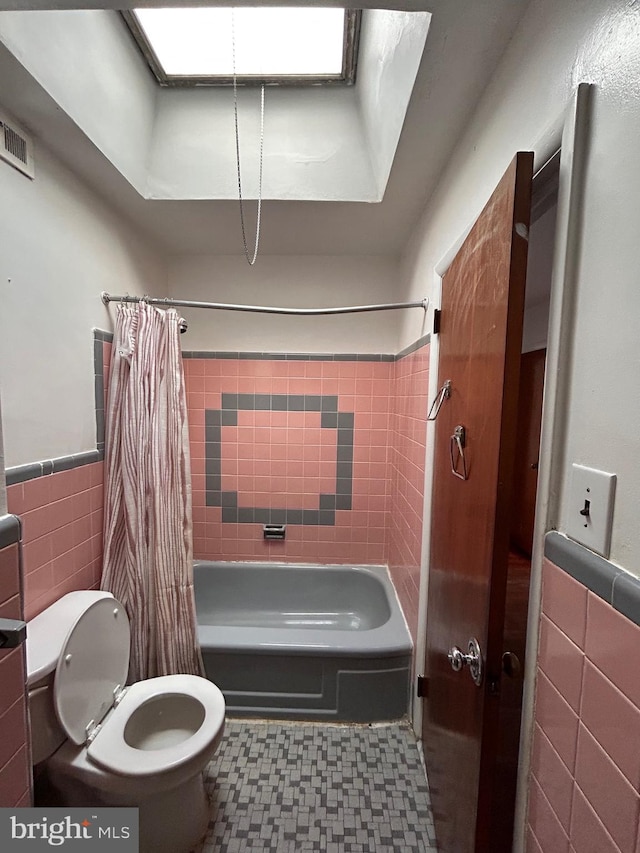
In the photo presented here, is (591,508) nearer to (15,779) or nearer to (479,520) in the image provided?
(479,520)

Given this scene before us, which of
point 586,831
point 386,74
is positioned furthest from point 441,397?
point 386,74

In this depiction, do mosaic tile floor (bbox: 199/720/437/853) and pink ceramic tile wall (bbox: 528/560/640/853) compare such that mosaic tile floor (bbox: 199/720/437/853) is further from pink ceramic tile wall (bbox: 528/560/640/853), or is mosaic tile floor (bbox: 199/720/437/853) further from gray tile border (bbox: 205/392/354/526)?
gray tile border (bbox: 205/392/354/526)

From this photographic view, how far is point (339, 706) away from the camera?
1557 mm

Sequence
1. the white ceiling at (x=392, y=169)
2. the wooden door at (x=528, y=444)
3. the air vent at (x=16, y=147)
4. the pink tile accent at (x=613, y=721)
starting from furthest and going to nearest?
the wooden door at (x=528, y=444)
the air vent at (x=16, y=147)
the white ceiling at (x=392, y=169)
the pink tile accent at (x=613, y=721)

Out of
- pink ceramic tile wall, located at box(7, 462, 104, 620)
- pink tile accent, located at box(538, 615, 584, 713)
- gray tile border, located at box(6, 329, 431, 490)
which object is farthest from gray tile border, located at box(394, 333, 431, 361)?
pink ceramic tile wall, located at box(7, 462, 104, 620)

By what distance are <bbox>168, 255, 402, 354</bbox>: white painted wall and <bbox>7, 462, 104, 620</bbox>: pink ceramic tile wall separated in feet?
3.79

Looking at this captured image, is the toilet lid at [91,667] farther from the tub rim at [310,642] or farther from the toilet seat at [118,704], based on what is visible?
the tub rim at [310,642]

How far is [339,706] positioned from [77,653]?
1105 mm

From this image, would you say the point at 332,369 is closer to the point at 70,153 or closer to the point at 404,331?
the point at 404,331

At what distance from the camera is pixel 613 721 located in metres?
0.48

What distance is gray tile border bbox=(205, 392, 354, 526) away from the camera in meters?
2.24

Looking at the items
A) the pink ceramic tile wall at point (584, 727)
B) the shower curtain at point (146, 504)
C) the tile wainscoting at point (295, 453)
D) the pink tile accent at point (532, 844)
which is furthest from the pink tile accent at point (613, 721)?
the tile wainscoting at point (295, 453)

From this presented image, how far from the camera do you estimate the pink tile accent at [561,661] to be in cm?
55

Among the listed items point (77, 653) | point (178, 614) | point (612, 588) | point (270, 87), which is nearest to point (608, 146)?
point (612, 588)
